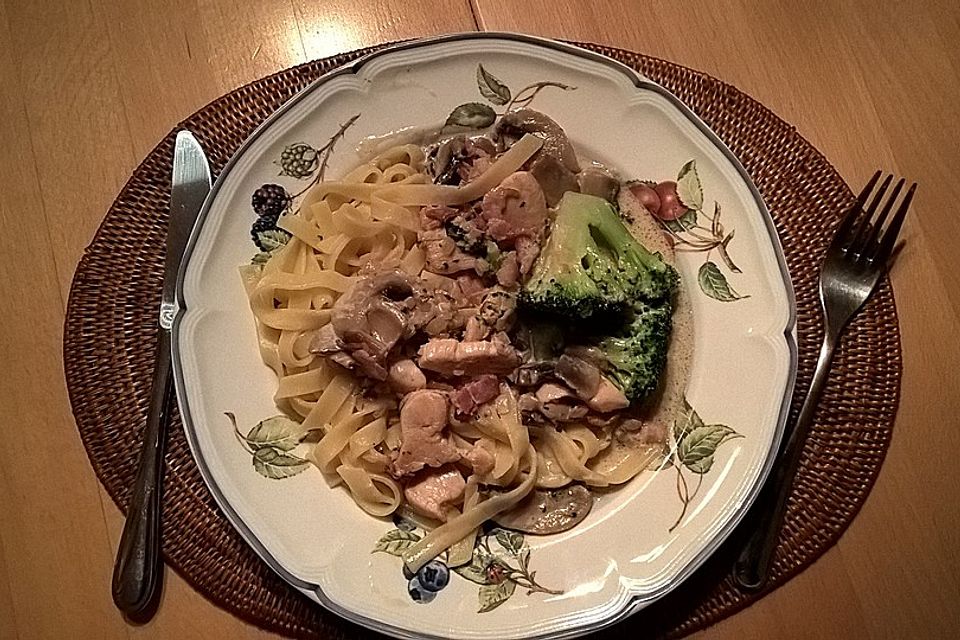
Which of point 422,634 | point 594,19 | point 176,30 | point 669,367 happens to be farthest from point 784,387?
point 176,30

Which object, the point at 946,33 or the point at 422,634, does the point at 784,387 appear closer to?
the point at 422,634

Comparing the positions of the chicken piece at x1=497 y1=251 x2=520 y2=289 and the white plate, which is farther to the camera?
the chicken piece at x1=497 y1=251 x2=520 y2=289

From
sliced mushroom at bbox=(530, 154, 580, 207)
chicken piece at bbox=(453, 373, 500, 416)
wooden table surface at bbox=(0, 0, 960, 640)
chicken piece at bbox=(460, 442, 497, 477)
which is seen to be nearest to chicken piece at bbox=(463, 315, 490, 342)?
chicken piece at bbox=(453, 373, 500, 416)

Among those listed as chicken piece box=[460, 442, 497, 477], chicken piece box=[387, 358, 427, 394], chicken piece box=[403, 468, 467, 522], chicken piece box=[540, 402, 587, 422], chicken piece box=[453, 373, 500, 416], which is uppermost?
chicken piece box=[387, 358, 427, 394]

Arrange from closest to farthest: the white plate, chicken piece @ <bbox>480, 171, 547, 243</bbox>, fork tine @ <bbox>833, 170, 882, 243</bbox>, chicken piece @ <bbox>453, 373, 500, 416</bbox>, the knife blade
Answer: the white plate < the knife blade < chicken piece @ <bbox>453, 373, 500, 416</bbox> < chicken piece @ <bbox>480, 171, 547, 243</bbox> < fork tine @ <bbox>833, 170, 882, 243</bbox>

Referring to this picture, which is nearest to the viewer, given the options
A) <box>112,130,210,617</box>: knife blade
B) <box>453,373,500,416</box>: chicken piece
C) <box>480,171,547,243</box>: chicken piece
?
<box>112,130,210,617</box>: knife blade

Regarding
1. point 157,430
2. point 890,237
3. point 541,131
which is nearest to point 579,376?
point 541,131

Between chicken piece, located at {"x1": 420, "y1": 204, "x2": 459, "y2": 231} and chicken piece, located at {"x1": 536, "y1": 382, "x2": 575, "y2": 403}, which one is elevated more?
chicken piece, located at {"x1": 420, "y1": 204, "x2": 459, "y2": 231}

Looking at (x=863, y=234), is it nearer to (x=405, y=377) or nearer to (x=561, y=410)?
(x=561, y=410)

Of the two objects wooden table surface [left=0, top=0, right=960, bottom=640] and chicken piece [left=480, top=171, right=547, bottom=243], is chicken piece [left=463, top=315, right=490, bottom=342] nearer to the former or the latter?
chicken piece [left=480, top=171, right=547, bottom=243]
